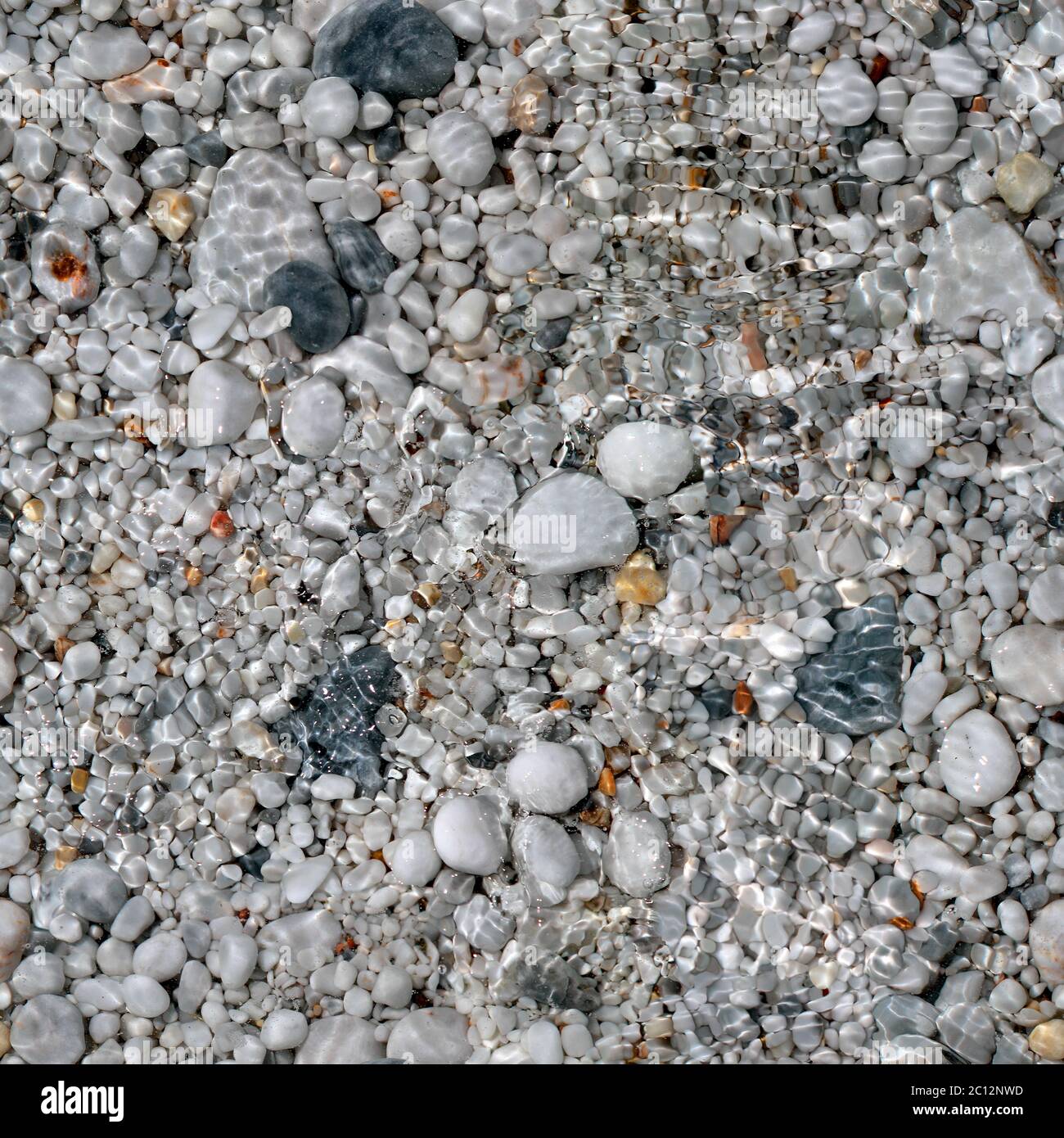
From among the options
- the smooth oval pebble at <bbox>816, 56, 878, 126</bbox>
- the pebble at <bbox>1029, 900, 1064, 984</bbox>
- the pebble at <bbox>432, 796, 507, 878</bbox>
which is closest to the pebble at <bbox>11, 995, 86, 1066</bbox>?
the pebble at <bbox>432, 796, 507, 878</bbox>

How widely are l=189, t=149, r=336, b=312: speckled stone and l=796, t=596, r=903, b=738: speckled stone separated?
5.97ft

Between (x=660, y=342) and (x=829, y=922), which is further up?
(x=660, y=342)

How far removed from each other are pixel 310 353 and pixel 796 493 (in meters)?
1.47

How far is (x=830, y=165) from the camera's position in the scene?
122 inches

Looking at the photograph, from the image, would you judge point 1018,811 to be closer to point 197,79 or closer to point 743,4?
point 743,4

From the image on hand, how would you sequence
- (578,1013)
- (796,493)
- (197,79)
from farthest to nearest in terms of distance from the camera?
(197,79) < (796,493) < (578,1013)

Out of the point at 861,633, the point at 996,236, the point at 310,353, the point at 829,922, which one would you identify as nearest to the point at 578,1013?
the point at 829,922

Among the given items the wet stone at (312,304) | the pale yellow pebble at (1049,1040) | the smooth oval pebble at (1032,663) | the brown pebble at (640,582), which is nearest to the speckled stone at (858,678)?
the smooth oval pebble at (1032,663)

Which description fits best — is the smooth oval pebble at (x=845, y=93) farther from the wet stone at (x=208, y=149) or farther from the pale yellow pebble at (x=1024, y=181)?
the wet stone at (x=208, y=149)

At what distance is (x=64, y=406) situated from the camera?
3.10 m

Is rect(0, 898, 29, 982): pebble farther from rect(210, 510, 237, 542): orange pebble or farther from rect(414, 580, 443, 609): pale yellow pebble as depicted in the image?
rect(414, 580, 443, 609): pale yellow pebble

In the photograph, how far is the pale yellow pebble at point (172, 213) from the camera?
3.15m

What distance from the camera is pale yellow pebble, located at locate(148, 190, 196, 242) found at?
10.3 ft

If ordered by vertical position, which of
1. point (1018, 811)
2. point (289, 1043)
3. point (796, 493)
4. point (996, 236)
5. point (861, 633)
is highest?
point (996, 236)
